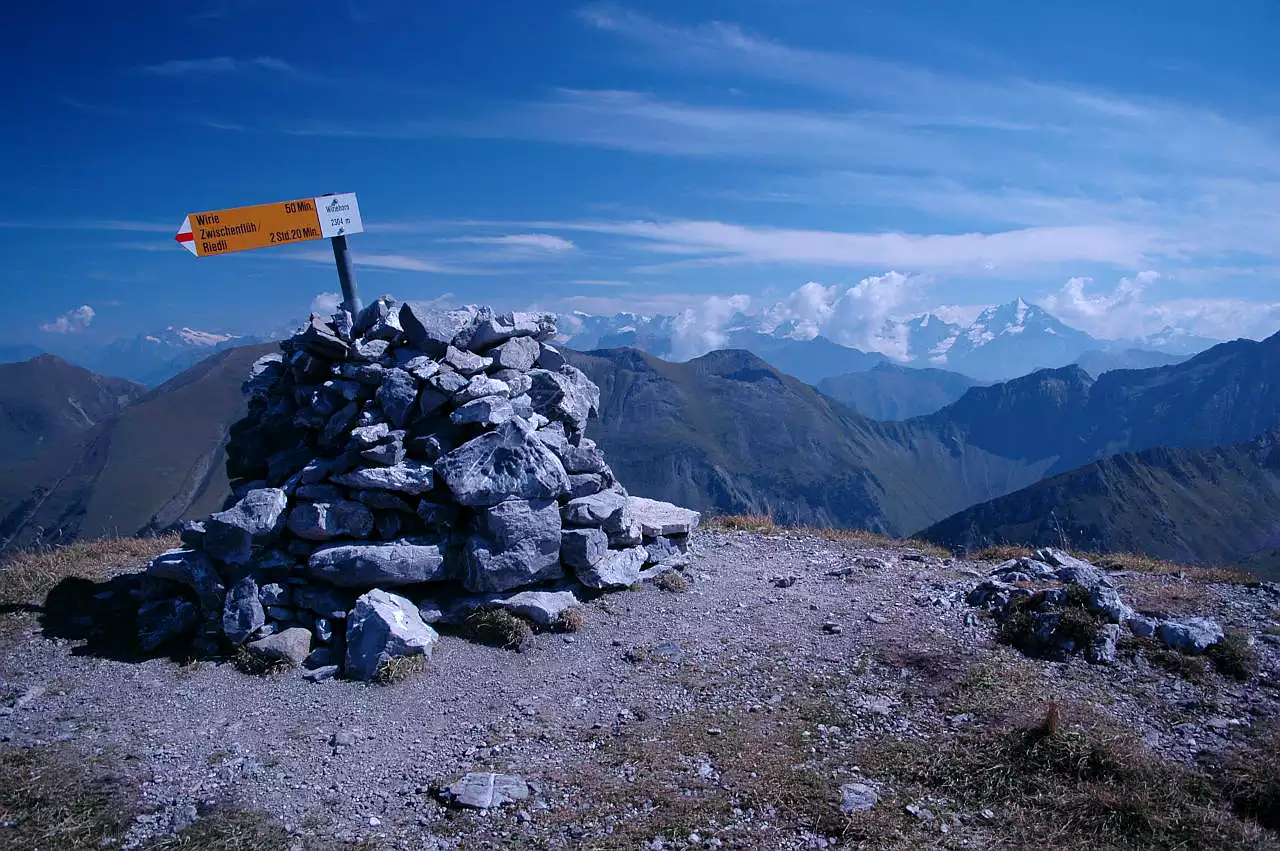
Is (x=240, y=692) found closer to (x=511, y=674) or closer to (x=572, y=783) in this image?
(x=511, y=674)

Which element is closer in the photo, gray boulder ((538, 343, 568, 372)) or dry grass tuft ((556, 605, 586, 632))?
dry grass tuft ((556, 605, 586, 632))

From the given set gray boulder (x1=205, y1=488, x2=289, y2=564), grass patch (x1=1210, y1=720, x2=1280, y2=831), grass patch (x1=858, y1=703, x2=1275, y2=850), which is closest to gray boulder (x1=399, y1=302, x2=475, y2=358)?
gray boulder (x1=205, y1=488, x2=289, y2=564)

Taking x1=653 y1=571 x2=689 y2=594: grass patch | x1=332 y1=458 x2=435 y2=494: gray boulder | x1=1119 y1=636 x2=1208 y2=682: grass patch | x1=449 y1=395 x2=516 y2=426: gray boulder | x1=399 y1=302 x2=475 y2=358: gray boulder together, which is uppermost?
x1=399 y1=302 x2=475 y2=358: gray boulder

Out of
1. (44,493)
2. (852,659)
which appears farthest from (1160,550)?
(44,493)

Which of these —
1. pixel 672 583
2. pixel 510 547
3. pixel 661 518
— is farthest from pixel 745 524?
pixel 510 547

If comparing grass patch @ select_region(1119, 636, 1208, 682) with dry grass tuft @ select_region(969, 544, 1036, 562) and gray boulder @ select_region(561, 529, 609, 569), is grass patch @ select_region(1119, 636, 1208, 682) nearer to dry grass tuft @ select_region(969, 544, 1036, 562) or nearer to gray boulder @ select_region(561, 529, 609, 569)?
dry grass tuft @ select_region(969, 544, 1036, 562)

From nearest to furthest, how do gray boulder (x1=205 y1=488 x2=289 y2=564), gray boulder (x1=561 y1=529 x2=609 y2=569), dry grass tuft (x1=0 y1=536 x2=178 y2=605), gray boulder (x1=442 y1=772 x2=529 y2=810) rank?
gray boulder (x1=442 y1=772 x2=529 y2=810), gray boulder (x1=205 y1=488 x2=289 y2=564), gray boulder (x1=561 y1=529 x2=609 y2=569), dry grass tuft (x1=0 y1=536 x2=178 y2=605)

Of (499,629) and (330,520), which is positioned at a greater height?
(330,520)

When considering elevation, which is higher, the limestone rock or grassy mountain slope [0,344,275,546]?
the limestone rock

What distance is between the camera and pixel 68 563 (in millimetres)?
15508

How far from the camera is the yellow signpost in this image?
13.4 m

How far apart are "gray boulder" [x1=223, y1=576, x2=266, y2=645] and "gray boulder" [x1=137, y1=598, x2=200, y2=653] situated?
83 centimetres

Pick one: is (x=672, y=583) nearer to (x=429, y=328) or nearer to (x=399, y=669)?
(x=399, y=669)

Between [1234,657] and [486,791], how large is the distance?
34.6 feet
